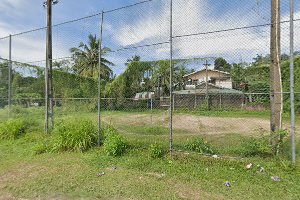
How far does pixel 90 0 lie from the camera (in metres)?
5.76

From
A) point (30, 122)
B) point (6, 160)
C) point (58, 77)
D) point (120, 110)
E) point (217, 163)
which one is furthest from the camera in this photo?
point (58, 77)

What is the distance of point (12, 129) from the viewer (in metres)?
6.58

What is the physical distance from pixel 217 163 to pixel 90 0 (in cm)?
507

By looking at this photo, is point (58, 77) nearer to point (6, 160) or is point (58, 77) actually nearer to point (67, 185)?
point (6, 160)

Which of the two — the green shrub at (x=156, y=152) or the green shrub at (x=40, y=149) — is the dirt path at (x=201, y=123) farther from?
the green shrub at (x=156, y=152)

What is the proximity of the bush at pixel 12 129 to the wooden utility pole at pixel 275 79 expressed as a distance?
6.86 meters

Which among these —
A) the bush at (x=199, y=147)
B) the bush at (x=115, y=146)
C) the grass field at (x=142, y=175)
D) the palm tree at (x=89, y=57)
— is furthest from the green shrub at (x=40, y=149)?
the bush at (x=199, y=147)

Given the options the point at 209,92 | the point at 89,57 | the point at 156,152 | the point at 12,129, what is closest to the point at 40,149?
the point at 12,129

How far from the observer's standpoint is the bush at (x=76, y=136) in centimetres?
507

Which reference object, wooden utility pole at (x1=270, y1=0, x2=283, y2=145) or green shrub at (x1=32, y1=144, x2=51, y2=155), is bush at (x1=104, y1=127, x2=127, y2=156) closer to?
green shrub at (x1=32, y1=144, x2=51, y2=155)

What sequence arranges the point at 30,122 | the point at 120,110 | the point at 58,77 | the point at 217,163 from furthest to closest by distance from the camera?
the point at 58,77 < the point at 30,122 < the point at 120,110 < the point at 217,163

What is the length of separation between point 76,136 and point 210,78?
153 inches

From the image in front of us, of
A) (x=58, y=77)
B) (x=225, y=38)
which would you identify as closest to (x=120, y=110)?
(x=225, y=38)

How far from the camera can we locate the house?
18.0 ft
